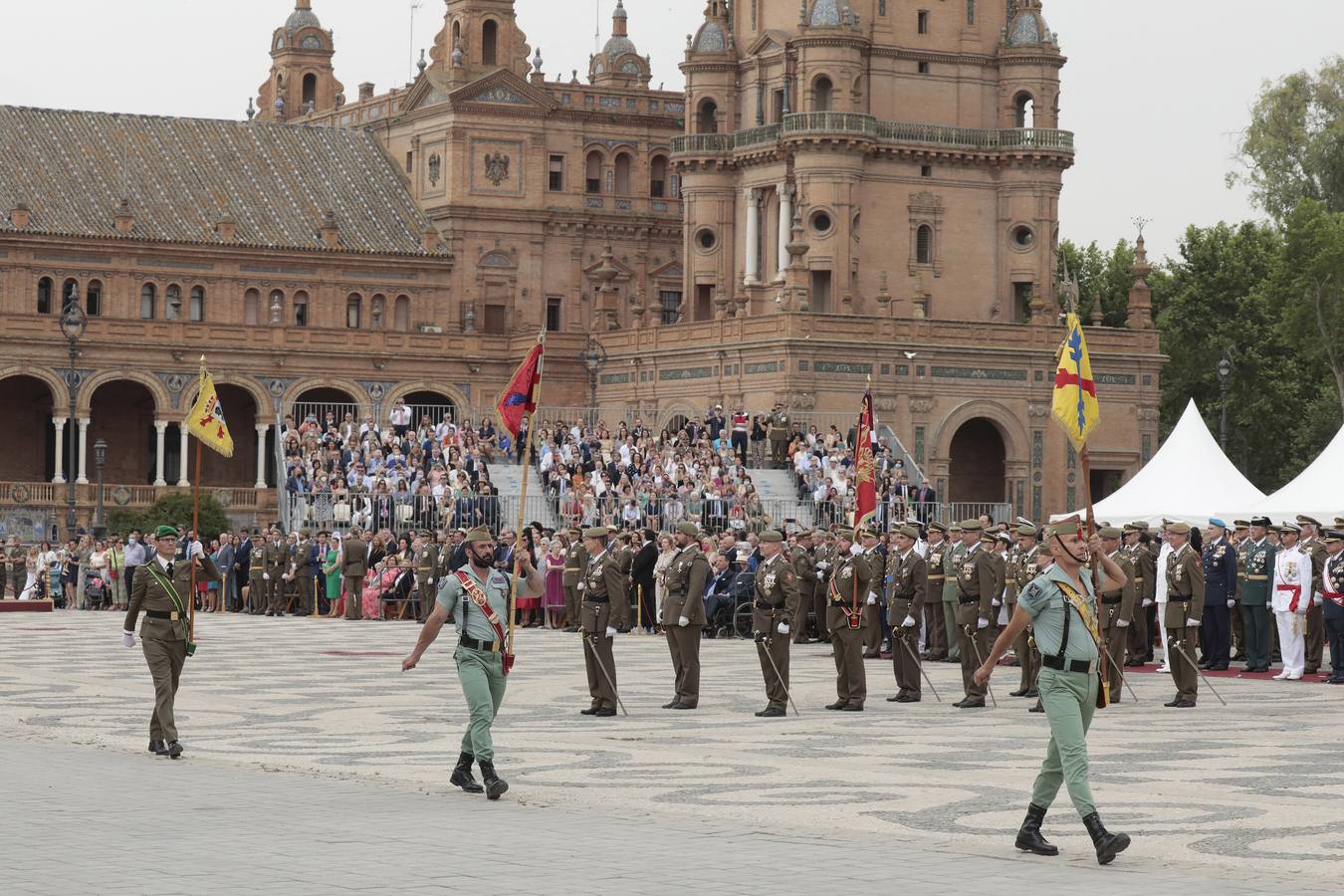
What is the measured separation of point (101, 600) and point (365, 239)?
27.4 metres

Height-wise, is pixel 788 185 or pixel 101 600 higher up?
pixel 788 185

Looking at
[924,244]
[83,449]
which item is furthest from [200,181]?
[924,244]

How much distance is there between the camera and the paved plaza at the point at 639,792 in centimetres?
1291

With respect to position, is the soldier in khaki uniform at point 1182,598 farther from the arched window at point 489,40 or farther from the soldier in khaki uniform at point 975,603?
the arched window at point 489,40

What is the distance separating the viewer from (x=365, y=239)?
73750 mm

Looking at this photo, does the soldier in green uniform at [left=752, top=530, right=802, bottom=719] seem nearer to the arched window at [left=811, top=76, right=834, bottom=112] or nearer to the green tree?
the arched window at [left=811, top=76, right=834, bottom=112]

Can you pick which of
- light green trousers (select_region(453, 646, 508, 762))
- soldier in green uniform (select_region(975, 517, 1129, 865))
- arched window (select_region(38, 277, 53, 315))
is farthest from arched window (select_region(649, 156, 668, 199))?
soldier in green uniform (select_region(975, 517, 1129, 865))

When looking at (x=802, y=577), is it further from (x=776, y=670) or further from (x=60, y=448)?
(x=60, y=448)

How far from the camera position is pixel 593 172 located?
7650 cm

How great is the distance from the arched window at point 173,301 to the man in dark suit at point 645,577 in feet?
113

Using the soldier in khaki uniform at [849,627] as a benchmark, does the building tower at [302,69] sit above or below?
above

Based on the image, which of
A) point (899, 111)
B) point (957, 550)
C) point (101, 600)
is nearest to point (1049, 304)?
point (899, 111)

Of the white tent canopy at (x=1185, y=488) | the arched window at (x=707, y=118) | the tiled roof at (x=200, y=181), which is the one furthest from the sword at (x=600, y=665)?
the tiled roof at (x=200, y=181)

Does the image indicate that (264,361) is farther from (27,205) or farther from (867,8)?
(867,8)
